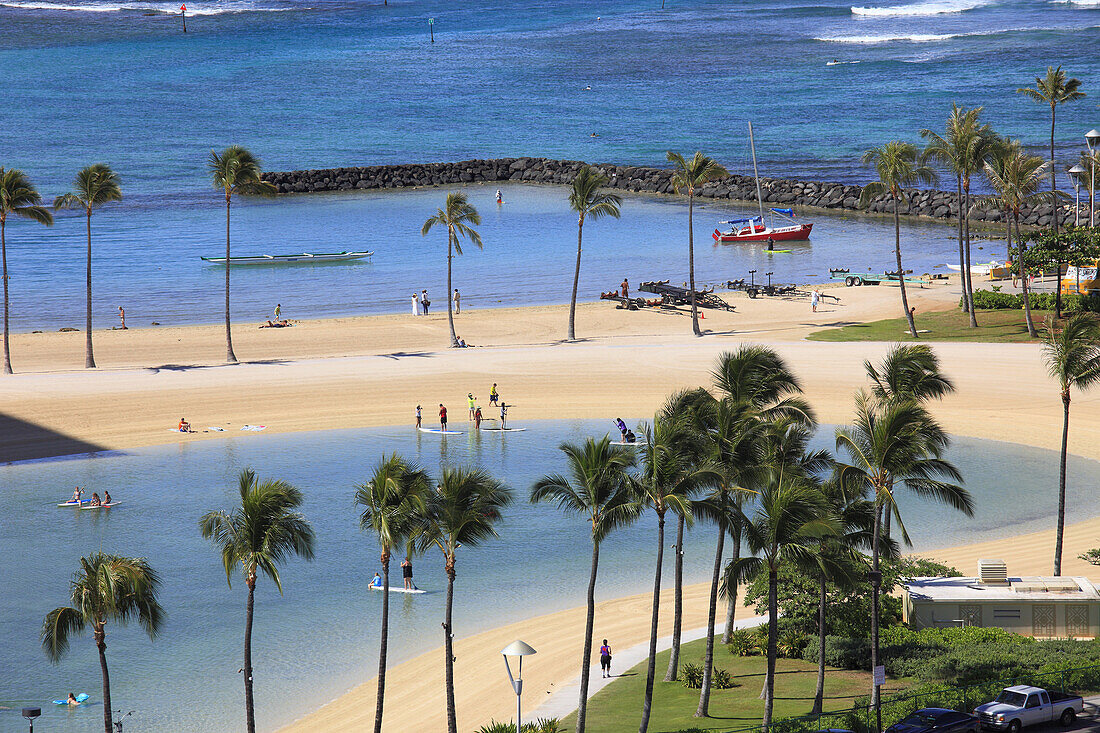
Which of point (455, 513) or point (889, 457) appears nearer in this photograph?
point (455, 513)

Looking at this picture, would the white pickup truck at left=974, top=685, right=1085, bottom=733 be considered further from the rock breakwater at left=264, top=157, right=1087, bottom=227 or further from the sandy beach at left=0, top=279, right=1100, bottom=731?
the rock breakwater at left=264, top=157, right=1087, bottom=227

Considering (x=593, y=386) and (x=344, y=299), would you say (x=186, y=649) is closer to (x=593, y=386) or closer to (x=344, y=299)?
(x=593, y=386)

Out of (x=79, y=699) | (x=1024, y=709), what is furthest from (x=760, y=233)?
(x=1024, y=709)

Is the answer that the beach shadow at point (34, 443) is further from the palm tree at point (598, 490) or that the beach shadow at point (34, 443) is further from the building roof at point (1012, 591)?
the building roof at point (1012, 591)

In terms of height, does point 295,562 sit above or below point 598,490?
below

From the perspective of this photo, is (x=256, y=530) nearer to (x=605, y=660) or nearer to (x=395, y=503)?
(x=395, y=503)
